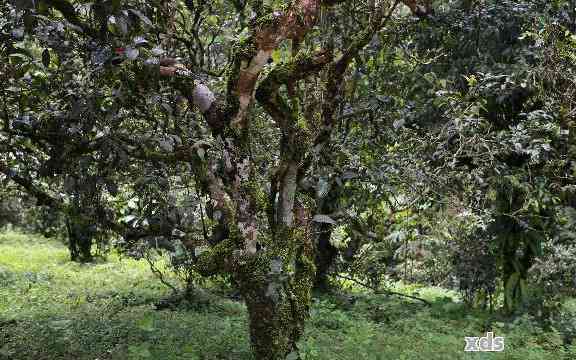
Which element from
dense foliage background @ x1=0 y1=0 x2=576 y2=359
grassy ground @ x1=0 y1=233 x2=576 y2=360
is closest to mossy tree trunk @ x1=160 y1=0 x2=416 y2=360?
dense foliage background @ x1=0 y1=0 x2=576 y2=359

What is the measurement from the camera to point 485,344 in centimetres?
543

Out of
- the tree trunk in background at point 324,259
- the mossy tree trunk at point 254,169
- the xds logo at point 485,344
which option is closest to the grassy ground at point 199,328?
the xds logo at point 485,344

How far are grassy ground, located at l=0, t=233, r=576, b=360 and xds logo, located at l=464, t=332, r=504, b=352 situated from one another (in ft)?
0.31

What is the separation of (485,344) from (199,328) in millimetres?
2816

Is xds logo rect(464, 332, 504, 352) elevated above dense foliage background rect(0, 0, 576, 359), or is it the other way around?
dense foliage background rect(0, 0, 576, 359)

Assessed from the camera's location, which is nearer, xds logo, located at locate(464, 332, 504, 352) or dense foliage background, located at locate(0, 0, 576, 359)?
dense foliage background, located at locate(0, 0, 576, 359)

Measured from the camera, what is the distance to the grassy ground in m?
4.95

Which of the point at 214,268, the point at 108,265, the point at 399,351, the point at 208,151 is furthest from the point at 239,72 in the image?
the point at 108,265

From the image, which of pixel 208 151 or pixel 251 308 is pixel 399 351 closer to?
pixel 251 308

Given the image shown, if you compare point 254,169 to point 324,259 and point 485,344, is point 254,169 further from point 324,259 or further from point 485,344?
point 324,259

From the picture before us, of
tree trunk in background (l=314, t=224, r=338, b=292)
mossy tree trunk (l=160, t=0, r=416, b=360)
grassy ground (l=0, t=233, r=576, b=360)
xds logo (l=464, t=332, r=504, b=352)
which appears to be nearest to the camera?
mossy tree trunk (l=160, t=0, r=416, b=360)

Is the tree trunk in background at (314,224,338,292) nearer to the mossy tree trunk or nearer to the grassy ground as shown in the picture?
the grassy ground

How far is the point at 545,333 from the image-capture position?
6082 millimetres

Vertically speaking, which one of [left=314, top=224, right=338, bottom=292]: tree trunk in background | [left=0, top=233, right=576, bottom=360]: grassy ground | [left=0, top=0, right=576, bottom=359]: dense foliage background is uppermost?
[left=0, top=0, right=576, bottom=359]: dense foliage background
